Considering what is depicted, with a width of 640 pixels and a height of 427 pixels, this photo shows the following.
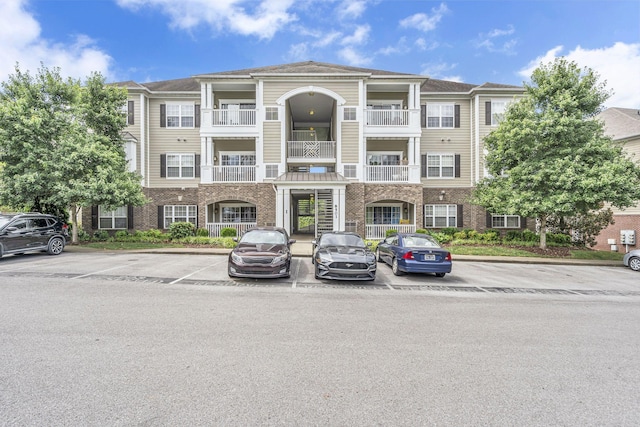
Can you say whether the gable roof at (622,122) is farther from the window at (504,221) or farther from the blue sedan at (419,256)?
the blue sedan at (419,256)

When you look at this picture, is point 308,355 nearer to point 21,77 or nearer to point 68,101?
point 68,101

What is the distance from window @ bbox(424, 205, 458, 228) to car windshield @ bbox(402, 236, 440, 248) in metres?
10.6

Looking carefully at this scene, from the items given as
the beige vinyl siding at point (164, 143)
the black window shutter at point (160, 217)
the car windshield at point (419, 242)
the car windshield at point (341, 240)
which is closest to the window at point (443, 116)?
the car windshield at point (419, 242)

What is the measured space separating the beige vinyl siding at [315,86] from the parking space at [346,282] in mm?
10931

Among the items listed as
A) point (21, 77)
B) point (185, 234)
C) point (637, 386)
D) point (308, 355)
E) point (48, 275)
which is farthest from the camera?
point (185, 234)

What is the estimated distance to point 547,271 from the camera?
12320mm

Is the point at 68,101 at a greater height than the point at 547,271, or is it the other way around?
the point at 68,101

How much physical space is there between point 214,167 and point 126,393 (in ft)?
56.5

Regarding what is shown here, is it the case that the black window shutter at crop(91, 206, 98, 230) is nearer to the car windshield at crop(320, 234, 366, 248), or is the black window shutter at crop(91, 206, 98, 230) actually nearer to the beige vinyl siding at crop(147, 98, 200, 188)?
the beige vinyl siding at crop(147, 98, 200, 188)

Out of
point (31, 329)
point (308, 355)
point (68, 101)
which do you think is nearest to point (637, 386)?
point (308, 355)

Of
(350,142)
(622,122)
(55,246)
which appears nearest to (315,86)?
(350,142)

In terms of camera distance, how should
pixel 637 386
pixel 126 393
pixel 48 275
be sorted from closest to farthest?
pixel 126 393, pixel 637 386, pixel 48 275

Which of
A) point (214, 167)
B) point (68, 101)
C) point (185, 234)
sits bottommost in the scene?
point (185, 234)

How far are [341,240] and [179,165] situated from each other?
1553 cm
